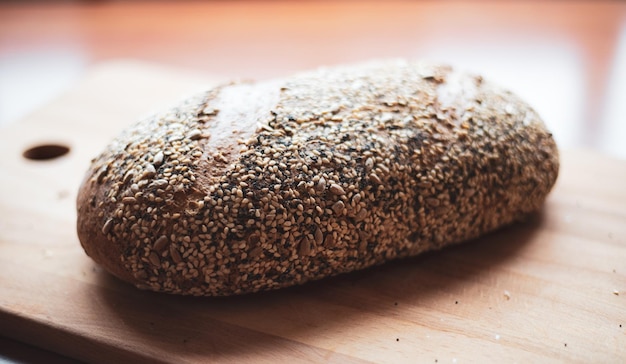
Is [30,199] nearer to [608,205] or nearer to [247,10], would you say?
[608,205]

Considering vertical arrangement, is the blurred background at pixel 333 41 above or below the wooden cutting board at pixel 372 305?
above

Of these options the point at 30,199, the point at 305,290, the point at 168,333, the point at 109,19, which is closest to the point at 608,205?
the point at 305,290

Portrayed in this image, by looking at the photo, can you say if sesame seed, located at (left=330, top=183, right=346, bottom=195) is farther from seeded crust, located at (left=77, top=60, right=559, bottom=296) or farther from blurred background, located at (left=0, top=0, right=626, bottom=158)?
blurred background, located at (left=0, top=0, right=626, bottom=158)

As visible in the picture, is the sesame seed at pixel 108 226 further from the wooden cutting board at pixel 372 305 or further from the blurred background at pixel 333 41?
the blurred background at pixel 333 41

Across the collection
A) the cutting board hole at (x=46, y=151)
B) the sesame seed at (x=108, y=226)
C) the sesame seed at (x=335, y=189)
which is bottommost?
the cutting board hole at (x=46, y=151)

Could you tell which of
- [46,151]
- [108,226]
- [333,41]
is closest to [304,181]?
[108,226]

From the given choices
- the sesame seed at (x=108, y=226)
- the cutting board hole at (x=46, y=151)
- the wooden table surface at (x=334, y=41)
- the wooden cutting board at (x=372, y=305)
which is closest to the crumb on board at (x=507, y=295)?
the wooden cutting board at (x=372, y=305)
